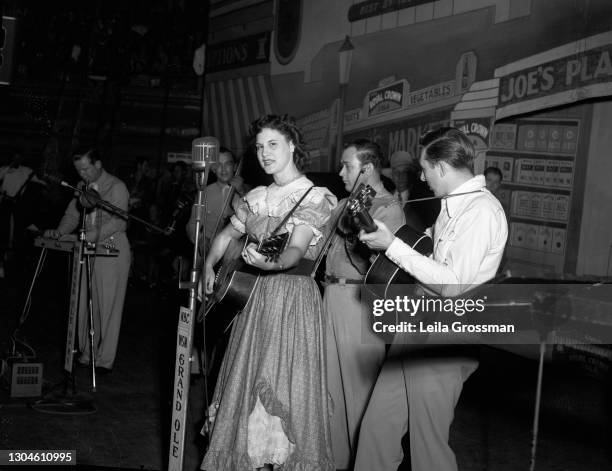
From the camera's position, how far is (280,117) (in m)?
3.97

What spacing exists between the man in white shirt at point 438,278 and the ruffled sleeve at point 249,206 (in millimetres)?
774

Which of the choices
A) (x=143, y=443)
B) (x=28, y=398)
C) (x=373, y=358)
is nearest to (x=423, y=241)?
(x=373, y=358)

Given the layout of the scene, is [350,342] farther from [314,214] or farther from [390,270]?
[390,270]

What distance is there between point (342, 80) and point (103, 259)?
370cm

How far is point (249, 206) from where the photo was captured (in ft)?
13.4

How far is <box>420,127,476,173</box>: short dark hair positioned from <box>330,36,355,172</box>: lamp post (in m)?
5.59

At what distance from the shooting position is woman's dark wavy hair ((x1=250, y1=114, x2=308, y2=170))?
12.9 ft

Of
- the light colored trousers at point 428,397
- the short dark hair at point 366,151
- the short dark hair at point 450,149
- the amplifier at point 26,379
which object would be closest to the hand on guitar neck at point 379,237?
the short dark hair at point 450,149

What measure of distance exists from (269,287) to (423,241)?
749mm

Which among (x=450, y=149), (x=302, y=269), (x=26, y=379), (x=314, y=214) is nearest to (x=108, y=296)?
(x=26, y=379)

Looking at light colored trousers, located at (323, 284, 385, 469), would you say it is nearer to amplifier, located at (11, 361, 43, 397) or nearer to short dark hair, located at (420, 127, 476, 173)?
short dark hair, located at (420, 127, 476, 173)

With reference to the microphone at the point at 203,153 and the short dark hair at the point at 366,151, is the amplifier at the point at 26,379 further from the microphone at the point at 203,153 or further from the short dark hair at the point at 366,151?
the microphone at the point at 203,153

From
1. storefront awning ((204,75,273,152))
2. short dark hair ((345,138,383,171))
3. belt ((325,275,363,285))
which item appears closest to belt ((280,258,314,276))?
belt ((325,275,363,285))

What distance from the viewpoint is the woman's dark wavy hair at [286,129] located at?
12.9 ft
